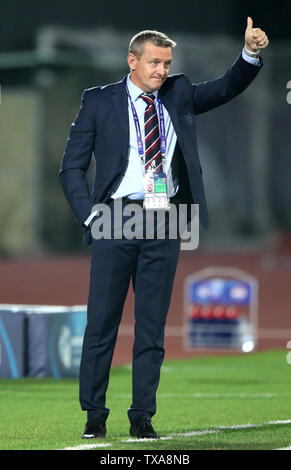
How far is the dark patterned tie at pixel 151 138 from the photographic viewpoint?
260 inches

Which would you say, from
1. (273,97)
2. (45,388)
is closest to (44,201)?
(273,97)

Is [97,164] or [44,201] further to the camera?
[44,201]

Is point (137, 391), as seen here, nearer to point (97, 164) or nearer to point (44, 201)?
point (97, 164)

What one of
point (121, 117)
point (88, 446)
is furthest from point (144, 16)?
point (88, 446)

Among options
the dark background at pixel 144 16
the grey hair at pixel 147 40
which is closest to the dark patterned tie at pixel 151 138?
the grey hair at pixel 147 40

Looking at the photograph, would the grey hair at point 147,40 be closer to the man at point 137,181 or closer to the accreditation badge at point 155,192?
the man at point 137,181

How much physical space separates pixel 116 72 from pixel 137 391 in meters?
27.5

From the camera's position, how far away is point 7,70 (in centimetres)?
2992

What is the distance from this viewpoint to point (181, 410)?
866 centimetres

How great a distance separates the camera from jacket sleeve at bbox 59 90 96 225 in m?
6.71

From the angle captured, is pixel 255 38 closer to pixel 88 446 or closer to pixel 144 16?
pixel 88 446

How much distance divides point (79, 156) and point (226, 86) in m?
0.84

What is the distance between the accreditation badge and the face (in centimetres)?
48

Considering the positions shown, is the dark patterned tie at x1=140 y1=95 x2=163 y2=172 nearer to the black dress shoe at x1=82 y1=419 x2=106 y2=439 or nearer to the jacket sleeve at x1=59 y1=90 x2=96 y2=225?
the jacket sleeve at x1=59 y1=90 x2=96 y2=225
